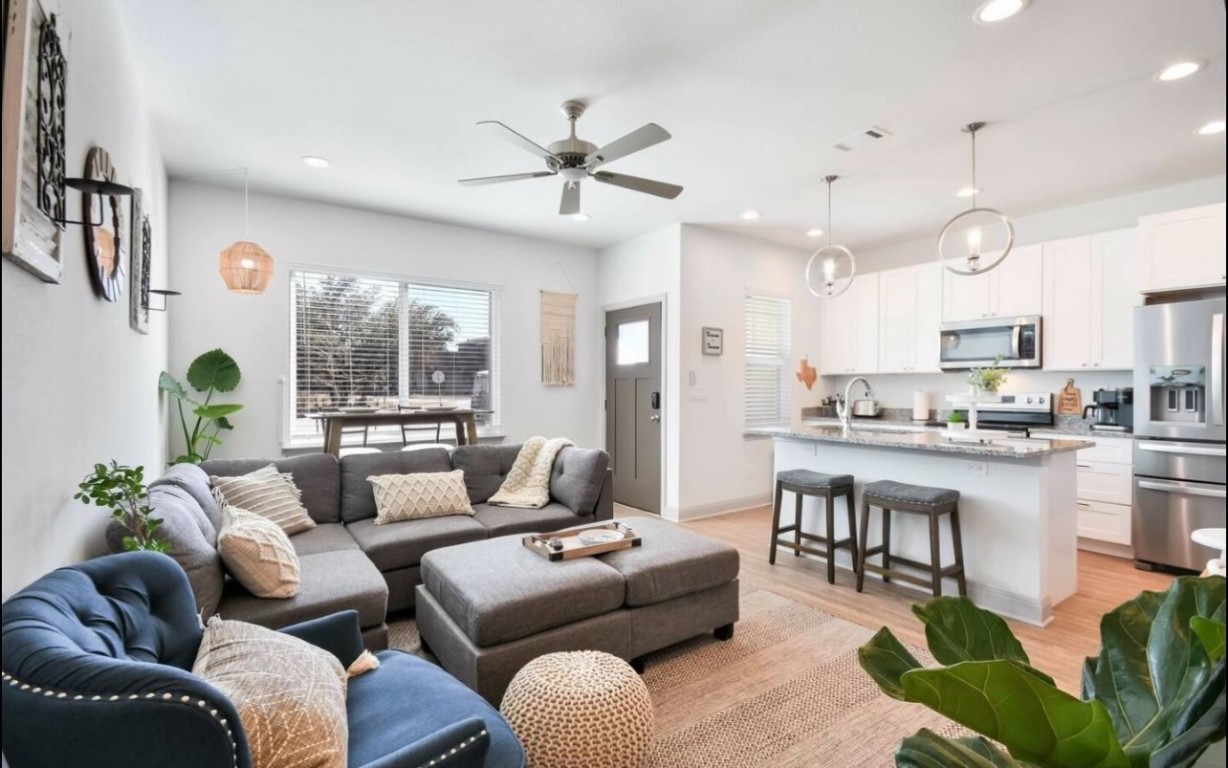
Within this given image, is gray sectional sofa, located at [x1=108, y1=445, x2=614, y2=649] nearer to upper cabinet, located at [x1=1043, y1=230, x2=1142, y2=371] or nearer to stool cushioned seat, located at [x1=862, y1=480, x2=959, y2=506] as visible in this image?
stool cushioned seat, located at [x1=862, y1=480, x2=959, y2=506]

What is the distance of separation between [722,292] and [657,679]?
3.82 metres

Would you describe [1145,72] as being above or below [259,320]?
above

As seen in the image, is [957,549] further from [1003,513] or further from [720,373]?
[720,373]

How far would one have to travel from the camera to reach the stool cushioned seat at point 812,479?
3.46 metres

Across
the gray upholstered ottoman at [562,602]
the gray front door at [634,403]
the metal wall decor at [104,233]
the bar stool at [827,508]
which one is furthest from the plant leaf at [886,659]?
the gray front door at [634,403]

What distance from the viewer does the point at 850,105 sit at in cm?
298

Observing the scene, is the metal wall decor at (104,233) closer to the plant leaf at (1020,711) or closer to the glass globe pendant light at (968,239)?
the plant leaf at (1020,711)

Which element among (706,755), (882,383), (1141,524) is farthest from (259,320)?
(1141,524)

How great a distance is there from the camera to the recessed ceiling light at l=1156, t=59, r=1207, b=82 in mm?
2494

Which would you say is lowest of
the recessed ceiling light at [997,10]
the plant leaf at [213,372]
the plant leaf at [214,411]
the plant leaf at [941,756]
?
the plant leaf at [941,756]

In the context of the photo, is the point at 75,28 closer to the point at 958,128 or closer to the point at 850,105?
the point at 850,105

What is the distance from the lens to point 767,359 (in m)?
5.87

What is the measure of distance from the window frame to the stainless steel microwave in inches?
167

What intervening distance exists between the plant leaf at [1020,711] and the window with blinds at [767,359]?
519cm
